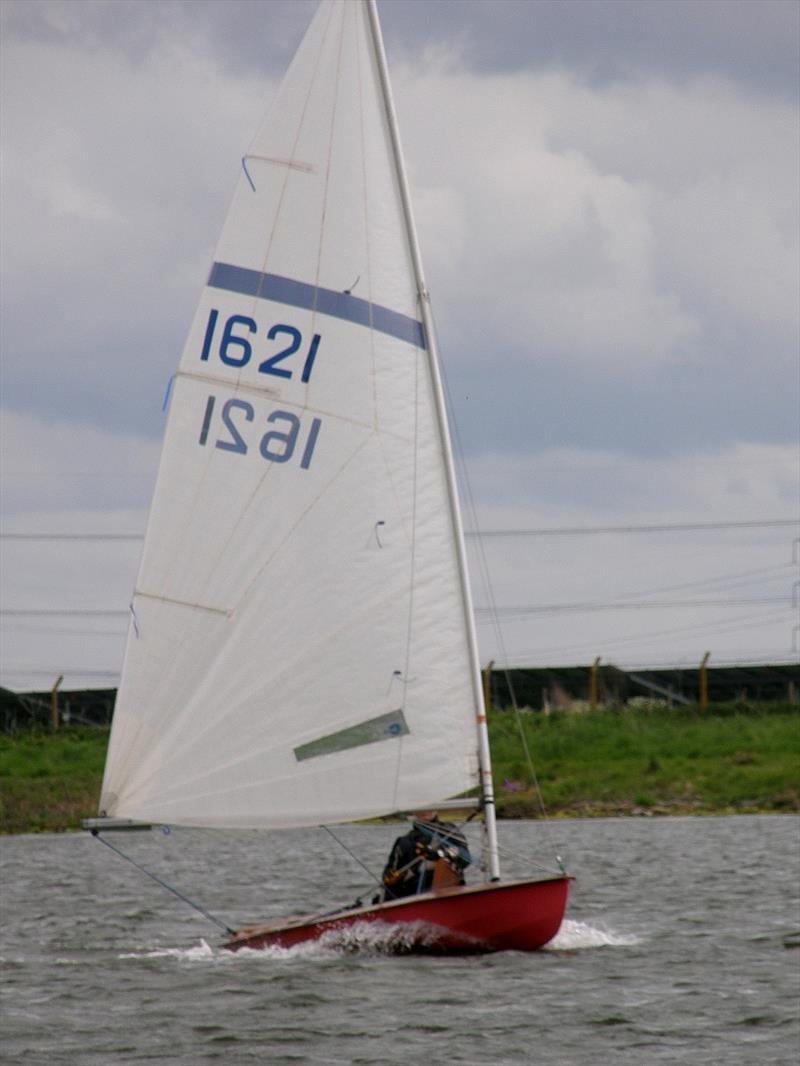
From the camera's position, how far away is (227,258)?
950 inches

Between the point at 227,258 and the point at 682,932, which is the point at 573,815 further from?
the point at 227,258

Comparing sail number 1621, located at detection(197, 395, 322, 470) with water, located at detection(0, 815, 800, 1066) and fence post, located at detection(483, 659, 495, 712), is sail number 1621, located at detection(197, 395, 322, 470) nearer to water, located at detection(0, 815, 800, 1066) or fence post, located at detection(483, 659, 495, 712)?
water, located at detection(0, 815, 800, 1066)


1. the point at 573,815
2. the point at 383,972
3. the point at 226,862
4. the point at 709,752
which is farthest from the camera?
the point at 709,752

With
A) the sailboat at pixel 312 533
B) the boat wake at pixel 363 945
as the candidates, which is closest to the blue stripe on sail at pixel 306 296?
the sailboat at pixel 312 533

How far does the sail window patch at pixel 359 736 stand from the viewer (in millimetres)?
23780

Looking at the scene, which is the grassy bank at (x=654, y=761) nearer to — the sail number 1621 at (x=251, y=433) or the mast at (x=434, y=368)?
the mast at (x=434, y=368)

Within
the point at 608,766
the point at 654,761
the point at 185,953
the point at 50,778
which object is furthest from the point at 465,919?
the point at 50,778

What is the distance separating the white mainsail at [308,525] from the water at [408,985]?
2316 mm

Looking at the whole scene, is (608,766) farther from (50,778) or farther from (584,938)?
(584,938)

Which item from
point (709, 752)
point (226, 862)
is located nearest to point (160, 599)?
point (226, 862)

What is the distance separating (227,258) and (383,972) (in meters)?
9.15

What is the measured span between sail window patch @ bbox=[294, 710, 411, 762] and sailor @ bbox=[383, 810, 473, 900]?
43.0 inches

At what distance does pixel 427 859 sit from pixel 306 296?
7331 mm

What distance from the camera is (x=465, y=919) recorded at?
23078mm
